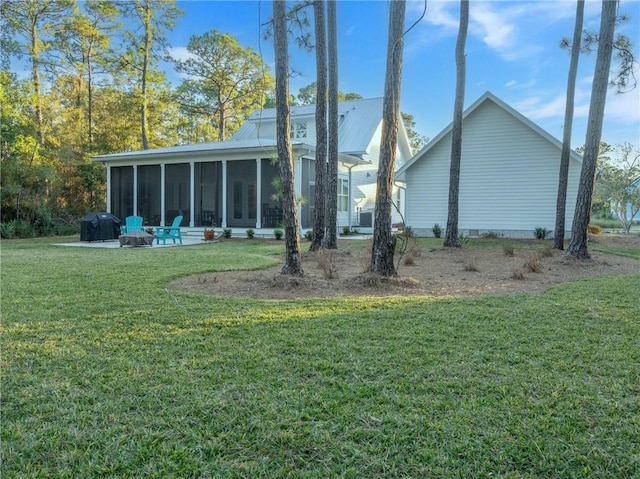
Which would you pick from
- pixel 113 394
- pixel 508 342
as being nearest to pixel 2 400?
pixel 113 394

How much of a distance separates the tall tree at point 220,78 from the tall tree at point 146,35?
9.00 ft

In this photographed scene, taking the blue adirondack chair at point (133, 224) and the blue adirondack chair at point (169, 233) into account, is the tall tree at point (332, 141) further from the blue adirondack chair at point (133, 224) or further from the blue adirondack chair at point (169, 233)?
the blue adirondack chair at point (133, 224)

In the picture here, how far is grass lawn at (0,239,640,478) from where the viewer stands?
6.33 feet

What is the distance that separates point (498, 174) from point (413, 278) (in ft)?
34.1

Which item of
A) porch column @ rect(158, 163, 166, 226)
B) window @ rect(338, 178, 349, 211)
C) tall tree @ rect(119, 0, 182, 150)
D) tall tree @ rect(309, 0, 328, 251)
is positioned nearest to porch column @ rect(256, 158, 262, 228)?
window @ rect(338, 178, 349, 211)

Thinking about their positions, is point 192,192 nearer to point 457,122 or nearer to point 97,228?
point 97,228

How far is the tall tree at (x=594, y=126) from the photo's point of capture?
28.9 feet

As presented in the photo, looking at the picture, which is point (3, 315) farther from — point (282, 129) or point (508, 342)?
point (508, 342)

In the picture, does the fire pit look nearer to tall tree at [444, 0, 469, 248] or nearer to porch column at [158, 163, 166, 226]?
porch column at [158, 163, 166, 226]

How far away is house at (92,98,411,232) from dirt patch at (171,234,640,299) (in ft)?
23.5

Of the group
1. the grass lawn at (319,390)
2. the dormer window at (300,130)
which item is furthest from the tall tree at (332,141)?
the dormer window at (300,130)

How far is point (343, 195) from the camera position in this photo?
1928 cm

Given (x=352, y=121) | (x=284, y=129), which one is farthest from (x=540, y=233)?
(x=284, y=129)

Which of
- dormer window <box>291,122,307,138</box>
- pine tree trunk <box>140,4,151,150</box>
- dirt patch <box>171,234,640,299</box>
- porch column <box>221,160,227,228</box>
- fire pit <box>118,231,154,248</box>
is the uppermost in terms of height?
pine tree trunk <box>140,4,151,150</box>
